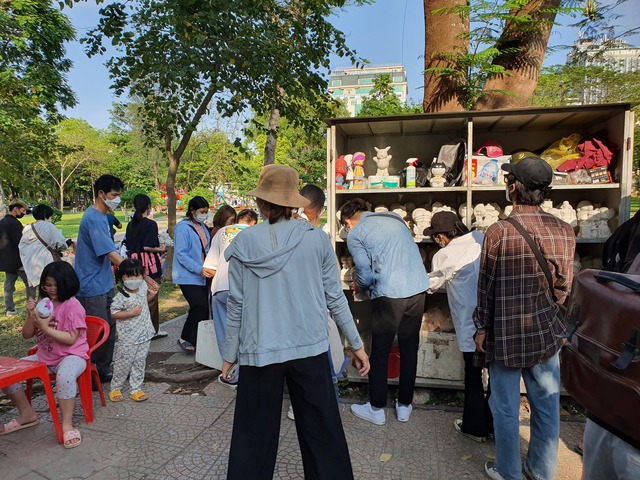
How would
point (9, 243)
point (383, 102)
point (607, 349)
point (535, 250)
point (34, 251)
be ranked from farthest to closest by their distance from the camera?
1. point (383, 102)
2. point (9, 243)
3. point (34, 251)
4. point (535, 250)
5. point (607, 349)

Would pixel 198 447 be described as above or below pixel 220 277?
below

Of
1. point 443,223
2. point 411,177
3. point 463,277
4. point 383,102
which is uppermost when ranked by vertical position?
point 383,102

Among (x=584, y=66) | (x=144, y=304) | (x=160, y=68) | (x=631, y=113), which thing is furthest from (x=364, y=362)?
(x=584, y=66)

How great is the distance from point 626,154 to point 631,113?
37 centimetres

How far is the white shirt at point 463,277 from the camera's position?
3.43 metres

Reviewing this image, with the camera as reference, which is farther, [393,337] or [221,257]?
[221,257]

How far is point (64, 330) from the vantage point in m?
3.51

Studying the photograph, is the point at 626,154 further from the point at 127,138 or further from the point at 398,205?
the point at 127,138

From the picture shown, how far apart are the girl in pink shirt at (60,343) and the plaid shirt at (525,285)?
3.11 metres

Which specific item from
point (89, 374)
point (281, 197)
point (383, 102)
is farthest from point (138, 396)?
point (383, 102)

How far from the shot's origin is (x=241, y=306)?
240cm

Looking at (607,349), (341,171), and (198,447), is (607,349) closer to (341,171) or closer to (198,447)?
(198,447)

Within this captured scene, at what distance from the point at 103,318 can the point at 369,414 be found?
2758 mm

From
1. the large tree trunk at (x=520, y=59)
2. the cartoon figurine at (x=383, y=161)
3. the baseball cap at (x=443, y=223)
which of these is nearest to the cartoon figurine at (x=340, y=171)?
the cartoon figurine at (x=383, y=161)
